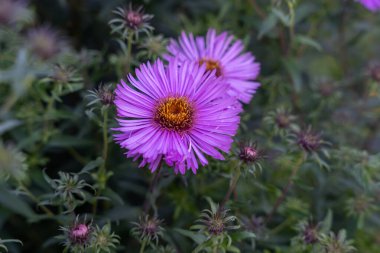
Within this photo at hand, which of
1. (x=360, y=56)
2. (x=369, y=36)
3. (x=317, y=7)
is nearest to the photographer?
(x=317, y=7)

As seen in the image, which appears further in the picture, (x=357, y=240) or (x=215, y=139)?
(x=357, y=240)

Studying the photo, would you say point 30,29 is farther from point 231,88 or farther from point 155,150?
point 155,150

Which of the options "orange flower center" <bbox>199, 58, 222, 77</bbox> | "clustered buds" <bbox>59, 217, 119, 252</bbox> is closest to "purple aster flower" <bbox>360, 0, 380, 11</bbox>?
"orange flower center" <bbox>199, 58, 222, 77</bbox>

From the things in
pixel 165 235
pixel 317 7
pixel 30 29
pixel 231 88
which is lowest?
pixel 165 235

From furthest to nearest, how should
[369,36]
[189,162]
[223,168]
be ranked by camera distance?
1. [369,36]
2. [223,168]
3. [189,162]

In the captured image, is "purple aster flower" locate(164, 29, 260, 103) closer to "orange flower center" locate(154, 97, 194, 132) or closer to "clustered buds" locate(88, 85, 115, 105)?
"orange flower center" locate(154, 97, 194, 132)

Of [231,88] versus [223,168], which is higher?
[231,88]

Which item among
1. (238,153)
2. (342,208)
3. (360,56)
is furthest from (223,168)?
(360,56)
